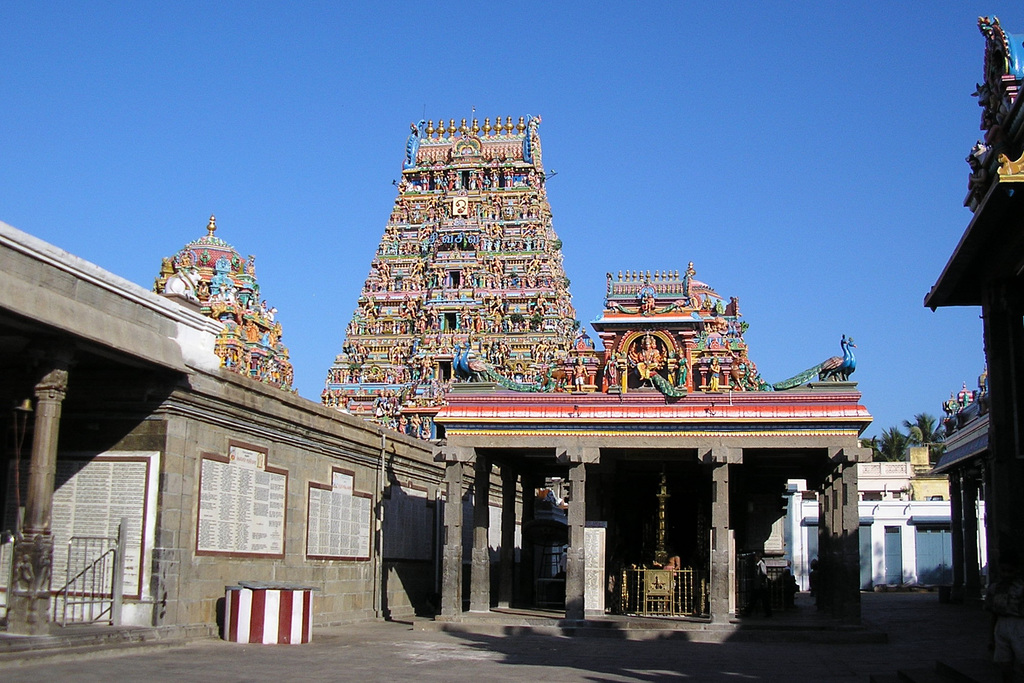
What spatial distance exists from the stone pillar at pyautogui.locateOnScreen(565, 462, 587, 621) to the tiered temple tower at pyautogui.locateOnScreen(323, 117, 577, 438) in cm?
2718

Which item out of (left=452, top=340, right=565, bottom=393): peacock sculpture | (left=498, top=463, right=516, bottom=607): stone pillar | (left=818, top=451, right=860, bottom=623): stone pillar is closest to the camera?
(left=818, top=451, right=860, bottom=623): stone pillar

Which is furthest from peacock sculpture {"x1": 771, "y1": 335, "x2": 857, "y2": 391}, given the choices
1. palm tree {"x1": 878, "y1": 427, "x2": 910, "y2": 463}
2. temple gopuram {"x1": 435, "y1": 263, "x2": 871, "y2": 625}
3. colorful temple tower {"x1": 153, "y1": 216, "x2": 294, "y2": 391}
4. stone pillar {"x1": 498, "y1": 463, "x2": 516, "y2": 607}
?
palm tree {"x1": 878, "y1": 427, "x2": 910, "y2": 463}

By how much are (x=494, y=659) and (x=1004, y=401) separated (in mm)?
9156

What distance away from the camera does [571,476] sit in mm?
24125

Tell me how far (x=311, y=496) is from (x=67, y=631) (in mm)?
7962

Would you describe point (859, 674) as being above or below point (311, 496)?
below

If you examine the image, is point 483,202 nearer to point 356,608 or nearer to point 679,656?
point 356,608

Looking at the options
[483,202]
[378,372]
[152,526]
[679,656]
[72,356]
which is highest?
[483,202]

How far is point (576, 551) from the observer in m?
23.8

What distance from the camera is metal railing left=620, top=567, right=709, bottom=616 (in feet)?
83.5

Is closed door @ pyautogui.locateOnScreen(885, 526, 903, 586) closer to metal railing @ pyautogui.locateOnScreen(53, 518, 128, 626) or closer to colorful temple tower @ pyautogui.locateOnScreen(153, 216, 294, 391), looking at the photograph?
colorful temple tower @ pyautogui.locateOnScreen(153, 216, 294, 391)

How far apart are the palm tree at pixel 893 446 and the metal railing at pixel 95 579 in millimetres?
71325

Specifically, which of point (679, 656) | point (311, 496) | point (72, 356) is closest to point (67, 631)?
point (72, 356)

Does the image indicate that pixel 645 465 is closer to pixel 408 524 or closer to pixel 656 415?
pixel 656 415
